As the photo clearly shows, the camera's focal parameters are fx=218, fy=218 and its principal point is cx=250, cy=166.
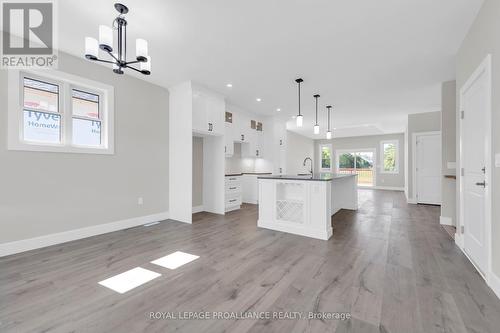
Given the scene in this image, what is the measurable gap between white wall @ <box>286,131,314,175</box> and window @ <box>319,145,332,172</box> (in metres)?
0.64

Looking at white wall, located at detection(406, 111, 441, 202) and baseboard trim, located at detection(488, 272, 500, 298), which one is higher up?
white wall, located at detection(406, 111, 441, 202)

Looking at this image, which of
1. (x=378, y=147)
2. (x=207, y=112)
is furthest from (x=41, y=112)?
(x=378, y=147)

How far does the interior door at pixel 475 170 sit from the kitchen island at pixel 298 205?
1619 mm

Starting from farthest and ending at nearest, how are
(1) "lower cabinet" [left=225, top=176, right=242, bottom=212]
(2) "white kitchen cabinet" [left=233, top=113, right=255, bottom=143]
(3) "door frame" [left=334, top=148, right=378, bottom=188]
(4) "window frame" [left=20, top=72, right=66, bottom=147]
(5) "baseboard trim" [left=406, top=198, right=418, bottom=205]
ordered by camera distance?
(3) "door frame" [left=334, top=148, right=378, bottom=188] → (5) "baseboard trim" [left=406, top=198, right=418, bottom=205] → (2) "white kitchen cabinet" [left=233, top=113, right=255, bottom=143] → (1) "lower cabinet" [left=225, top=176, right=242, bottom=212] → (4) "window frame" [left=20, top=72, right=66, bottom=147]

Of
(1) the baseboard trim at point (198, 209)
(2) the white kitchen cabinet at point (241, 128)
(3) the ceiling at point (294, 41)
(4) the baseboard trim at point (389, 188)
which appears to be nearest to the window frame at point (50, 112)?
(3) the ceiling at point (294, 41)

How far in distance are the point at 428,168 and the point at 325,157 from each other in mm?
5972

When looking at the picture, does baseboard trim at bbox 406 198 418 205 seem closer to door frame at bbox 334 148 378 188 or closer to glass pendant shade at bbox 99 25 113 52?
door frame at bbox 334 148 378 188

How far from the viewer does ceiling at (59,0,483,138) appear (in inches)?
91.4

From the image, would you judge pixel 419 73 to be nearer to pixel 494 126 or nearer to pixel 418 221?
pixel 494 126

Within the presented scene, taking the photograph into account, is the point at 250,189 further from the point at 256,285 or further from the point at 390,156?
the point at 390,156

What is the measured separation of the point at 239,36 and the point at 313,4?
0.98 metres

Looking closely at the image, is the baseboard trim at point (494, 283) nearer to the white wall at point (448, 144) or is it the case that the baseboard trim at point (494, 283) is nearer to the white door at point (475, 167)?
the white door at point (475, 167)

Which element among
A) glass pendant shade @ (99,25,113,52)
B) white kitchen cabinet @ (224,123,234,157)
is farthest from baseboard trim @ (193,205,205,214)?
glass pendant shade @ (99,25,113,52)

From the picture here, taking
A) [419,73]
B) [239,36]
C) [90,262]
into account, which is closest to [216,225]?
[90,262]
